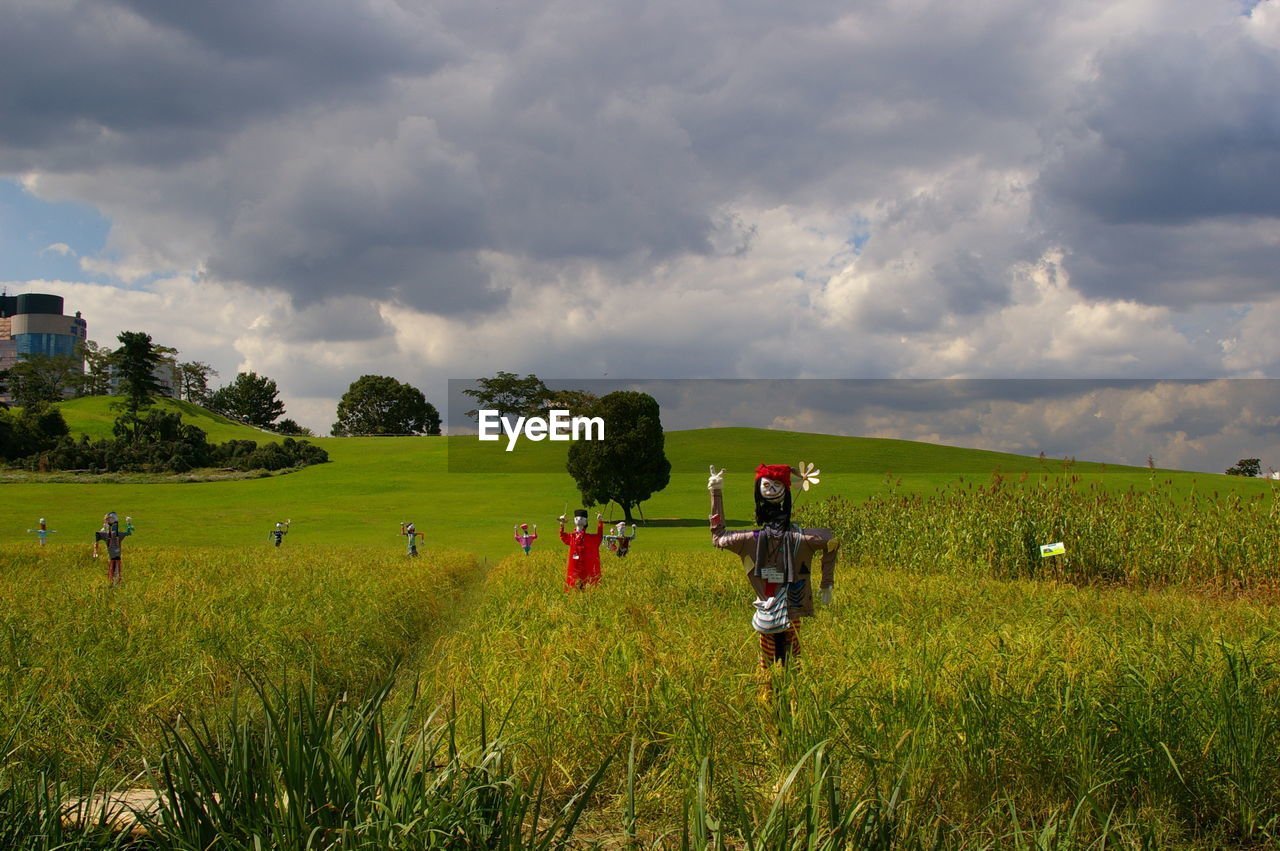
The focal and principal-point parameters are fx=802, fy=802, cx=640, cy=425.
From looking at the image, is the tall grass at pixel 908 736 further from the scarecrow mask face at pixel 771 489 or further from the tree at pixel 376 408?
the tree at pixel 376 408

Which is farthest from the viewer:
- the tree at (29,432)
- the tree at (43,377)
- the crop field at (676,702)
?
the tree at (43,377)

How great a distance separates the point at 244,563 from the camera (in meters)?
18.1

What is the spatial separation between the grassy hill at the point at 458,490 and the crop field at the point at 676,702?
6.59 metres

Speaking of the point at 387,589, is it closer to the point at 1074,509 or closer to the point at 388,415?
the point at 1074,509

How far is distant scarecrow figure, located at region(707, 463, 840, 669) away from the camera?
19.8ft

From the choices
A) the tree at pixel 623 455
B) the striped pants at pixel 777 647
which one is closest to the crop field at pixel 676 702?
the striped pants at pixel 777 647

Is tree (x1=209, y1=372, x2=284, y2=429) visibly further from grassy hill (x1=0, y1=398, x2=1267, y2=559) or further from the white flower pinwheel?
the white flower pinwheel

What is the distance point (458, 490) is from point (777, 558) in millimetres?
42768

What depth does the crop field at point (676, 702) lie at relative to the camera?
3281 millimetres

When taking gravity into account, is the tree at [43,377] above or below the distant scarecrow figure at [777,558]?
above

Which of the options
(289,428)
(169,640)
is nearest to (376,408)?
(289,428)

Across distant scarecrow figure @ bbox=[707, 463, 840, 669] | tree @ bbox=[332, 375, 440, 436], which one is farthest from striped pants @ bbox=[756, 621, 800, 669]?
tree @ bbox=[332, 375, 440, 436]

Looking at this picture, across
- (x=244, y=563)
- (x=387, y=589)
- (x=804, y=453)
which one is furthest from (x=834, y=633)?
(x=804, y=453)

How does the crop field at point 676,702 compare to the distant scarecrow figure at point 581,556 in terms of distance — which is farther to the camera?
the distant scarecrow figure at point 581,556
